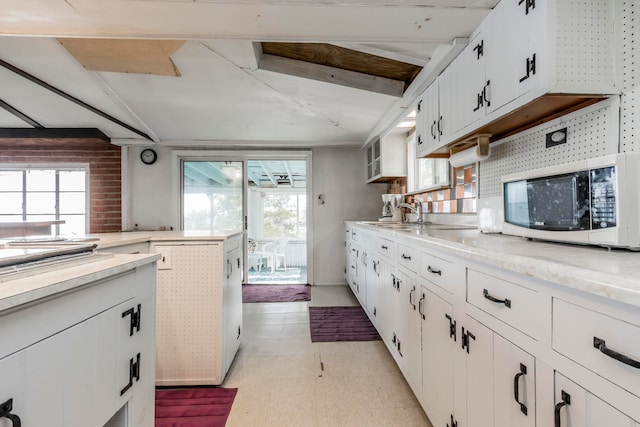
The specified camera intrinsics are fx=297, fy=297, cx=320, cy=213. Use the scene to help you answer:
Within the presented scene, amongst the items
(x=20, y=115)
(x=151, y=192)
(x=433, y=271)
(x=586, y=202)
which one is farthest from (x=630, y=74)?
(x=20, y=115)

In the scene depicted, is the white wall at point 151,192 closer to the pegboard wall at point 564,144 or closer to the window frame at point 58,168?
the window frame at point 58,168

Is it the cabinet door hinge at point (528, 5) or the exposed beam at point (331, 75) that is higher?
the exposed beam at point (331, 75)

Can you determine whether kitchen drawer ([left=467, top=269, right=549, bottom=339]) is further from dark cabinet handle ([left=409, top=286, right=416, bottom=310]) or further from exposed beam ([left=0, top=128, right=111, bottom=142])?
exposed beam ([left=0, top=128, right=111, bottom=142])

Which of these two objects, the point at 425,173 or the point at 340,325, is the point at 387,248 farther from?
the point at 425,173

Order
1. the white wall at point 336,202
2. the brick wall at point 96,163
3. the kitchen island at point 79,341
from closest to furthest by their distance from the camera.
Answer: the kitchen island at point 79,341, the brick wall at point 96,163, the white wall at point 336,202

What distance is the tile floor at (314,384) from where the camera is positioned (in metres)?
1.66

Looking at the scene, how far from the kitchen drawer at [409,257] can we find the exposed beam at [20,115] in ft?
14.7

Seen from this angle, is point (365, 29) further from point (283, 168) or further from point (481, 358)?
point (283, 168)

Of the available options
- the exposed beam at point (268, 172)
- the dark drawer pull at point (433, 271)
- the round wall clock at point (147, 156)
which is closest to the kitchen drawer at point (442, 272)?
the dark drawer pull at point (433, 271)

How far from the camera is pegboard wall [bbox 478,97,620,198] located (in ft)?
3.85

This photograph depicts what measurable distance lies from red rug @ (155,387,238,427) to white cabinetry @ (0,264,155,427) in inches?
20.5

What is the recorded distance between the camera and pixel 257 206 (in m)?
8.41

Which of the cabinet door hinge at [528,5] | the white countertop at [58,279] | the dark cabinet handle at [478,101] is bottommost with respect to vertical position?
the white countertop at [58,279]

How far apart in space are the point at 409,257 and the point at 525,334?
3.13ft
